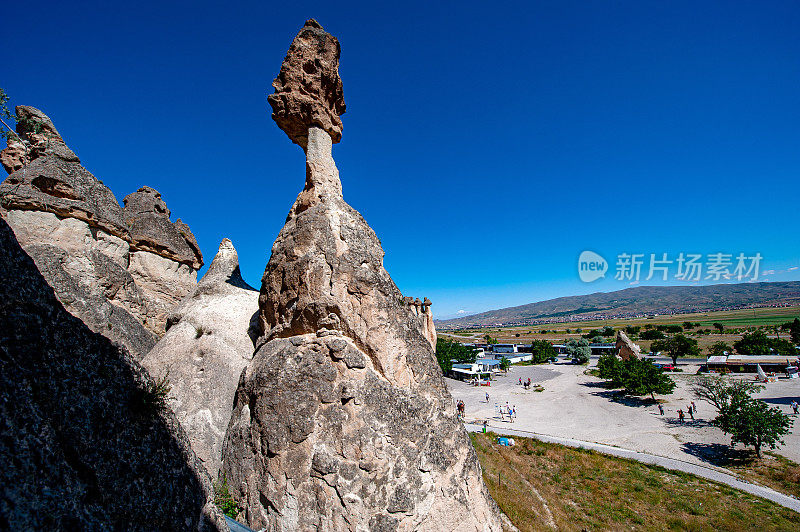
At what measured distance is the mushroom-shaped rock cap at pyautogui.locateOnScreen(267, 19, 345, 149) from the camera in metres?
11.7

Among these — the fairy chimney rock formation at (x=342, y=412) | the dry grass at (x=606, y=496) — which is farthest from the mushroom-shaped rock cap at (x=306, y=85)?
the dry grass at (x=606, y=496)

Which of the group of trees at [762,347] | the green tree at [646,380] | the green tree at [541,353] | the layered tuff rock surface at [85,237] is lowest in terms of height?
the green tree at [541,353]

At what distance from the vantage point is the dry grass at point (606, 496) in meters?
14.9

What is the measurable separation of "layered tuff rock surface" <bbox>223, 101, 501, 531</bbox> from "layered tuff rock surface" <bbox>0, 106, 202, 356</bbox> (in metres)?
4.24

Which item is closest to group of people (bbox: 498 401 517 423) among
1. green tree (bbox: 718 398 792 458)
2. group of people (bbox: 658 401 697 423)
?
group of people (bbox: 658 401 697 423)

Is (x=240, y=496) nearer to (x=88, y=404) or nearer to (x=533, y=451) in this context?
(x=88, y=404)

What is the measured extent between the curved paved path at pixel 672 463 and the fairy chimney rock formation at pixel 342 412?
56.6 feet

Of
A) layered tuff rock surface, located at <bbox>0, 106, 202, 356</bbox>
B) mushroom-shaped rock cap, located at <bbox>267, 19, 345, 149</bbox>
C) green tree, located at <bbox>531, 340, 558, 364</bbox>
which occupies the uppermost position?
mushroom-shaped rock cap, located at <bbox>267, 19, 345, 149</bbox>

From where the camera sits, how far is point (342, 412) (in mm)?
7539

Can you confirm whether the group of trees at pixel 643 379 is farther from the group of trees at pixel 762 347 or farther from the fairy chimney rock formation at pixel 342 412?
the group of trees at pixel 762 347

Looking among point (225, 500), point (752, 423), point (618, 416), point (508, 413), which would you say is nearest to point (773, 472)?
point (752, 423)

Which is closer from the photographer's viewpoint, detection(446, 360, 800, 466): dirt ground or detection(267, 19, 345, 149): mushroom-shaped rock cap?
detection(267, 19, 345, 149): mushroom-shaped rock cap

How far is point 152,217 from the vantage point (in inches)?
581

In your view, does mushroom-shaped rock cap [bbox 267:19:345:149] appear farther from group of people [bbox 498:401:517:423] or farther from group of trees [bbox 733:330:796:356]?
group of trees [bbox 733:330:796:356]
